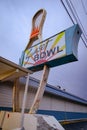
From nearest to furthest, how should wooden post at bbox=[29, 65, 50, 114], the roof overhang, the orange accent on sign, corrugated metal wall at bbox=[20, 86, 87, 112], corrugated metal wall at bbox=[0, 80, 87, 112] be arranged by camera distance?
the roof overhang → wooden post at bbox=[29, 65, 50, 114] → corrugated metal wall at bbox=[0, 80, 87, 112] → the orange accent on sign → corrugated metal wall at bbox=[20, 86, 87, 112]

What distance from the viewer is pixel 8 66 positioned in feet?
13.9

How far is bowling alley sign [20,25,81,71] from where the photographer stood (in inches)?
188

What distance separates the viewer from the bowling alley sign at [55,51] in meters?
4.77

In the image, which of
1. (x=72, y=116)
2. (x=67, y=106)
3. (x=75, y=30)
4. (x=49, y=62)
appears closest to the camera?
(x=75, y=30)

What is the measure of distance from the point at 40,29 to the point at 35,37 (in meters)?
0.36

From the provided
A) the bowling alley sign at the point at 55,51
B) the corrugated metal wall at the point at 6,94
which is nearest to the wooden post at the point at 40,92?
the bowling alley sign at the point at 55,51

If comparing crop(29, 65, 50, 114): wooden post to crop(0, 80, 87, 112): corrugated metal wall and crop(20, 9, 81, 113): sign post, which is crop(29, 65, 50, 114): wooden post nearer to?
crop(20, 9, 81, 113): sign post

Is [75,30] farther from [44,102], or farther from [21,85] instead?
[44,102]

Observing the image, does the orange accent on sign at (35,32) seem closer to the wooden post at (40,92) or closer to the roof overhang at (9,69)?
the wooden post at (40,92)

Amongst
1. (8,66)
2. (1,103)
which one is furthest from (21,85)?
(8,66)

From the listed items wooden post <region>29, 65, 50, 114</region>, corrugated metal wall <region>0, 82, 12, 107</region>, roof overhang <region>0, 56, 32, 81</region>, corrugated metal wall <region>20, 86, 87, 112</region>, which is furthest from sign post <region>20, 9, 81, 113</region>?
corrugated metal wall <region>20, 86, 87, 112</region>

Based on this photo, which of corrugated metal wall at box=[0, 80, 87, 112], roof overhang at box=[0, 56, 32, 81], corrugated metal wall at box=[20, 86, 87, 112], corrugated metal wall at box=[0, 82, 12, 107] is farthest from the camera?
corrugated metal wall at box=[20, 86, 87, 112]

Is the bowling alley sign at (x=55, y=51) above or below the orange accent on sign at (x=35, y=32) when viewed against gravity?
below

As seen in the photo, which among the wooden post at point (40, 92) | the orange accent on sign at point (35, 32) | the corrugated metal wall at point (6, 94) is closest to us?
the wooden post at point (40, 92)
